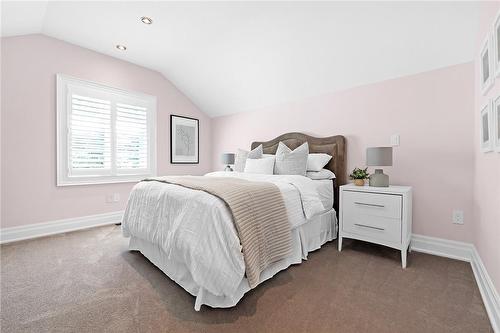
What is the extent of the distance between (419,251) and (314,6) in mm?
2705

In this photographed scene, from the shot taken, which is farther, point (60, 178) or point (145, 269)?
point (60, 178)

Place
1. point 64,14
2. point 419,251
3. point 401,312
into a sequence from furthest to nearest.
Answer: point 64,14, point 419,251, point 401,312

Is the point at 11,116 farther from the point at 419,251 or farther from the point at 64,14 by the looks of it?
the point at 419,251

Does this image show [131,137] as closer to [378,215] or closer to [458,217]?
[378,215]

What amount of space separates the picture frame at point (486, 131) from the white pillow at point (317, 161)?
1.42 m

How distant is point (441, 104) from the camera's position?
2.30 meters

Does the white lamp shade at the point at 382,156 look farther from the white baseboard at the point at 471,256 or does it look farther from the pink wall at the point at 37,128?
the pink wall at the point at 37,128

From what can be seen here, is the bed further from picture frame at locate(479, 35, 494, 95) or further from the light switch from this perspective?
picture frame at locate(479, 35, 494, 95)

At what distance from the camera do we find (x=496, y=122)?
140 cm

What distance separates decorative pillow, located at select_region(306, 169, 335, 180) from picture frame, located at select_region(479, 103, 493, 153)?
1.35 metres

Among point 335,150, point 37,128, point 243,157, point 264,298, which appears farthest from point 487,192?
point 37,128

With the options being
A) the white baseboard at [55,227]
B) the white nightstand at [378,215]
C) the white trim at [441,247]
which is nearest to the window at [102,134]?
the white baseboard at [55,227]

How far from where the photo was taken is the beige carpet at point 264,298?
1.31 m

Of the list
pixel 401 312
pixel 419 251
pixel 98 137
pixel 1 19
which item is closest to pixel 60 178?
pixel 98 137
